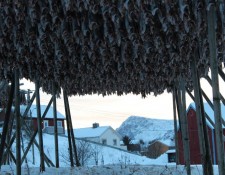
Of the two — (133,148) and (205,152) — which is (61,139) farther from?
(205,152)

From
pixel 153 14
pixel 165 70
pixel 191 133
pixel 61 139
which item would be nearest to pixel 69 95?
pixel 165 70

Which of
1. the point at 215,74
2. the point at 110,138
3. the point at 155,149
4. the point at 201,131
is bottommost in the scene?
the point at 155,149

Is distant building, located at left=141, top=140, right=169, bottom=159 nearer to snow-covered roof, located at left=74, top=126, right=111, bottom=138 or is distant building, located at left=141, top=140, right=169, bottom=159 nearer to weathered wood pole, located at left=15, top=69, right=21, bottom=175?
snow-covered roof, located at left=74, top=126, right=111, bottom=138

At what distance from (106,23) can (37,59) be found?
2389 millimetres

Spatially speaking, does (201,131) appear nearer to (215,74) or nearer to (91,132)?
(215,74)

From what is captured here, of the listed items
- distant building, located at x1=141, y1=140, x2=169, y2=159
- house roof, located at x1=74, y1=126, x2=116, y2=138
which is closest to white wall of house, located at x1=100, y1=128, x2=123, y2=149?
house roof, located at x1=74, y1=126, x2=116, y2=138

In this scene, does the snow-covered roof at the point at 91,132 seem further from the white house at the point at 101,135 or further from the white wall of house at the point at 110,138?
the white wall of house at the point at 110,138

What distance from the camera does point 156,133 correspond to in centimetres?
13650

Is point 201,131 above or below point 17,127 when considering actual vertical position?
below

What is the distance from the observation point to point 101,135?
69.1 m

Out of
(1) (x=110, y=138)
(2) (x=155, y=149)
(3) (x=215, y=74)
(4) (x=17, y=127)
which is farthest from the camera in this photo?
(1) (x=110, y=138)

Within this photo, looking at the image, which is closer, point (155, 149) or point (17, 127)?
point (17, 127)

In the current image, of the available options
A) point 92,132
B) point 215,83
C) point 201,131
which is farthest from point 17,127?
point 92,132

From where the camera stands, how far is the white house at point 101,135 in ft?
224
